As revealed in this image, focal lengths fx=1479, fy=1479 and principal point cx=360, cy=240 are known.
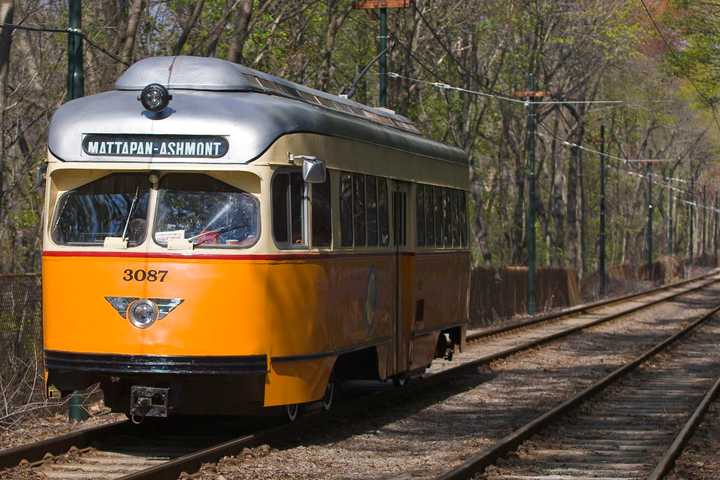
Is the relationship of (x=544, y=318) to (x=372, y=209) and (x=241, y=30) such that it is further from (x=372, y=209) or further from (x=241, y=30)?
(x=372, y=209)

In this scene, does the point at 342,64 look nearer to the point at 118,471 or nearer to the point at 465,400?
the point at 465,400

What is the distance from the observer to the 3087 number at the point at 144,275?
12016 millimetres

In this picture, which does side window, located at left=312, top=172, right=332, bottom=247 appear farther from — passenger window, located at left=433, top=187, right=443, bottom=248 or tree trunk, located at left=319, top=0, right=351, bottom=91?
tree trunk, located at left=319, top=0, right=351, bottom=91

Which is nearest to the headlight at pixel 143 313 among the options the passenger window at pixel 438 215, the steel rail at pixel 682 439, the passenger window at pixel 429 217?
the steel rail at pixel 682 439

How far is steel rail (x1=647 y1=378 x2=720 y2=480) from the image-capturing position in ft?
38.3

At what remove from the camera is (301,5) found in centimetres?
3394

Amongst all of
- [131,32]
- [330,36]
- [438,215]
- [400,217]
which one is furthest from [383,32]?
[400,217]

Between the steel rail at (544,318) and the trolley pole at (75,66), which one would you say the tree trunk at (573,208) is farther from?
the trolley pole at (75,66)

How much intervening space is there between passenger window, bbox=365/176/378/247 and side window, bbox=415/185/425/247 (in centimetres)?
178

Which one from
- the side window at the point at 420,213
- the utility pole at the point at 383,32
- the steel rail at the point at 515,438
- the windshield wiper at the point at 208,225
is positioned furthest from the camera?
the utility pole at the point at 383,32

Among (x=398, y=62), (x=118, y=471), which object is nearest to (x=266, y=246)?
(x=118, y=471)

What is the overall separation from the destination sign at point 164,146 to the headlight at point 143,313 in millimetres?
1251

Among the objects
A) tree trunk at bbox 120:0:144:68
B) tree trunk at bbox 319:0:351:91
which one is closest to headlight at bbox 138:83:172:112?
tree trunk at bbox 120:0:144:68

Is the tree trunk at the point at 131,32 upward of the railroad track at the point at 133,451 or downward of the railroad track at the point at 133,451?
upward
